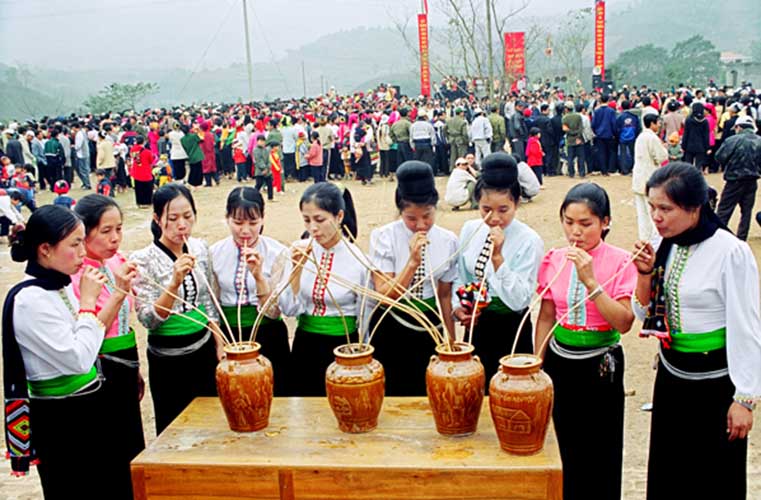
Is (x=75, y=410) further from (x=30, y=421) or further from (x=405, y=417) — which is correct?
(x=405, y=417)

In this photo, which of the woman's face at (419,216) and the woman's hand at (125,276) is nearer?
the woman's hand at (125,276)

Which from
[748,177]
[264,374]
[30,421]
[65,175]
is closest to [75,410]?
[30,421]

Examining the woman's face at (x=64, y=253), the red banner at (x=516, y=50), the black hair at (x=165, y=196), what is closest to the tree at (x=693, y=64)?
the red banner at (x=516, y=50)

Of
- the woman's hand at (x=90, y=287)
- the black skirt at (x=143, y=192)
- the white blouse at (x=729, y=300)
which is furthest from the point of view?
the black skirt at (x=143, y=192)

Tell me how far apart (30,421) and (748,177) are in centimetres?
730

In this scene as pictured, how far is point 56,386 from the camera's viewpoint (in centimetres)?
248

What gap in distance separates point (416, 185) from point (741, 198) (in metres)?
6.08

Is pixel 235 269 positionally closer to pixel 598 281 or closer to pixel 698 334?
pixel 598 281

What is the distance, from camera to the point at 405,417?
246 cm

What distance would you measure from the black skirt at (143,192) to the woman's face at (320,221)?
1056 cm

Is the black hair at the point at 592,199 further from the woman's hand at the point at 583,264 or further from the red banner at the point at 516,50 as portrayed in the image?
the red banner at the point at 516,50

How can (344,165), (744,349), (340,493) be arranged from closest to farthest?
(340,493), (744,349), (344,165)

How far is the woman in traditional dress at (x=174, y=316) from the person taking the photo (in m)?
2.94

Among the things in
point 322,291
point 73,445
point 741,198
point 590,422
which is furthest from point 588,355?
point 741,198
